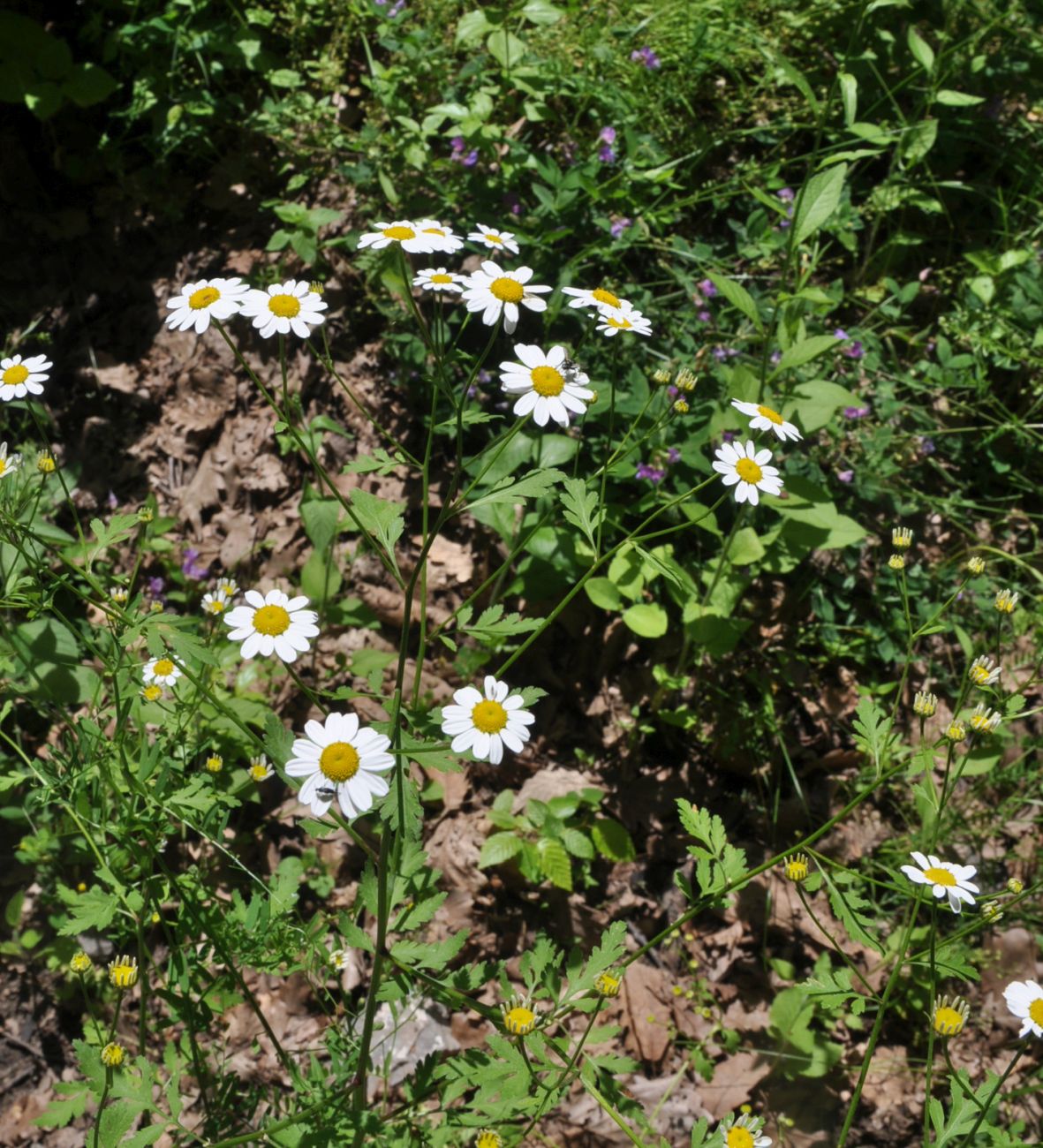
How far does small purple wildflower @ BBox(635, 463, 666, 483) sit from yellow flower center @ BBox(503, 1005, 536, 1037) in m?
1.52

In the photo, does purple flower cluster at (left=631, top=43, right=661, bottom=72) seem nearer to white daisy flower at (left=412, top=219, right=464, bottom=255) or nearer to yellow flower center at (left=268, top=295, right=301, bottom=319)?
white daisy flower at (left=412, top=219, right=464, bottom=255)

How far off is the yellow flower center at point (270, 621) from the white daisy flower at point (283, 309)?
0.47m

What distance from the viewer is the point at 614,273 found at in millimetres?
3281

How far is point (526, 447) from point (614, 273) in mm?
880

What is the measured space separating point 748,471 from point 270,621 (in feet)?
2.95

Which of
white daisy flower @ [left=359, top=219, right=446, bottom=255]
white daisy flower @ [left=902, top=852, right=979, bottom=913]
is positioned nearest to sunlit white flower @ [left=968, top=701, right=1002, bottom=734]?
white daisy flower @ [left=902, top=852, right=979, bottom=913]

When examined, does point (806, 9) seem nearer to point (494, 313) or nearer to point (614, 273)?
point (614, 273)

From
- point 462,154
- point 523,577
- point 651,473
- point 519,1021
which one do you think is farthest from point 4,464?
point 462,154

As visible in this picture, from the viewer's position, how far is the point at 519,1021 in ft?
5.14

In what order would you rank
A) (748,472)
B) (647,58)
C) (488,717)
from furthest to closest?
1. (647,58)
2. (748,472)
3. (488,717)

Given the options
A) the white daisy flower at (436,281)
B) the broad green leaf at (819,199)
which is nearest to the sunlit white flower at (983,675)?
the white daisy flower at (436,281)

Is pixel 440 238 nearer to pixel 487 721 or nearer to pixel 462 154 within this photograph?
pixel 487 721

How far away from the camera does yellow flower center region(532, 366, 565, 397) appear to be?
5.30ft

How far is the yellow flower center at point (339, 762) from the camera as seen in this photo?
4.62ft
